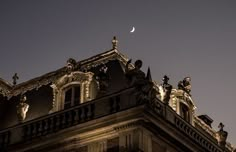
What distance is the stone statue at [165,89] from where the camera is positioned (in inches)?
1038

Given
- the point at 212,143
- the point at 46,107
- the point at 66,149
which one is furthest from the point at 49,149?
the point at 212,143

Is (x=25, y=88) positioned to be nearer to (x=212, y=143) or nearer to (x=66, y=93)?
(x=66, y=93)

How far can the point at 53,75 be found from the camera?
29953 millimetres

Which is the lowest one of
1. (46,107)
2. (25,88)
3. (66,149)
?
(66,149)

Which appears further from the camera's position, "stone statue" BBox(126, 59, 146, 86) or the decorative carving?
the decorative carving

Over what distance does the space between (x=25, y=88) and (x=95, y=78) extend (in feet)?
15.9

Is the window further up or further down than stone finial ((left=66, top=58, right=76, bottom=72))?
further down

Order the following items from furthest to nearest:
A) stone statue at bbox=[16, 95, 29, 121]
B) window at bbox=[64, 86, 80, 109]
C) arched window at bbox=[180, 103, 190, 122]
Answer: arched window at bbox=[180, 103, 190, 122], stone statue at bbox=[16, 95, 29, 121], window at bbox=[64, 86, 80, 109]

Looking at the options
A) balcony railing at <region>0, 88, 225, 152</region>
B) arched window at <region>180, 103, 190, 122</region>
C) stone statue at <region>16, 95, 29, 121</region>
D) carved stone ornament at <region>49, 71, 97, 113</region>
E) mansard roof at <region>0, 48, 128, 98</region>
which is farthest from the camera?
arched window at <region>180, 103, 190, 122</region>

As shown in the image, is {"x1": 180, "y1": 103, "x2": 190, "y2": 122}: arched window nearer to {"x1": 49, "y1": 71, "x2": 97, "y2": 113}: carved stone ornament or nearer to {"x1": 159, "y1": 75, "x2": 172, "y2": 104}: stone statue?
{"x1": 159, "y1": 75, "x2": 172, "y2": 104}: stone statue

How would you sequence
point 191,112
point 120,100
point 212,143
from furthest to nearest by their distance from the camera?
1. point 191,112
2. point 212,143
3. point 120,100

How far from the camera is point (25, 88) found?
101ft

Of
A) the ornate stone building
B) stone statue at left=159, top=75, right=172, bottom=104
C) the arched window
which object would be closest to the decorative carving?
the ornate stone building

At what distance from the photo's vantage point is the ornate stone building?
22.6m
